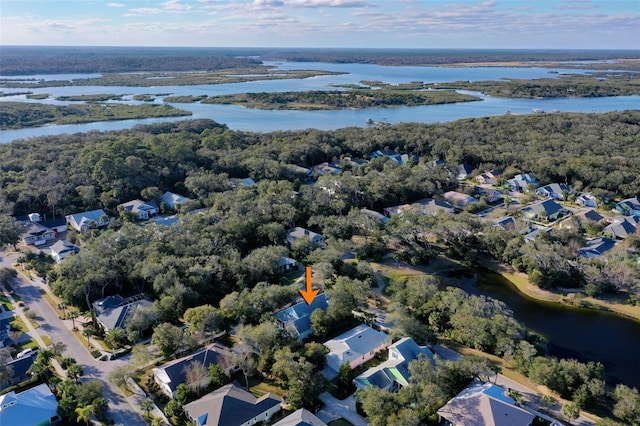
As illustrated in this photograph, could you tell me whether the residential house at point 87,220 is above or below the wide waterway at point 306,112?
below

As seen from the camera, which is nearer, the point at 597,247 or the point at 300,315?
the point at 300,315

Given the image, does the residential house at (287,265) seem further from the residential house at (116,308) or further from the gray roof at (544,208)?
the gray roof at (544,208)

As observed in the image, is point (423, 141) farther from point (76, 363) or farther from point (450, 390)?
point (76, 363)

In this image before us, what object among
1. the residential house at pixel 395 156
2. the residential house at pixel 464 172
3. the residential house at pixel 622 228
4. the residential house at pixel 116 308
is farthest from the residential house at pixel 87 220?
the residential house at pixel 622 228

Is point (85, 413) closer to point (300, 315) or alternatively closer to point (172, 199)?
point (300, 315)

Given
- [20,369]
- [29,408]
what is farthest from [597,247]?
[20,369]

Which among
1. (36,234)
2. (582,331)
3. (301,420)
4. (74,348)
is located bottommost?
(582,331)
